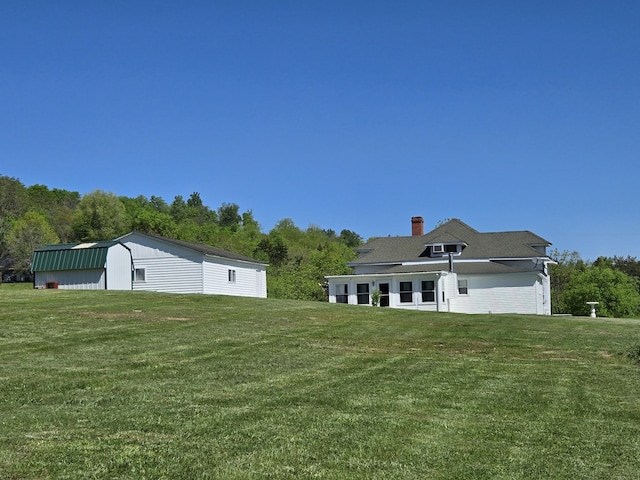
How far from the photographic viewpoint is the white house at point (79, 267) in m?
35.3

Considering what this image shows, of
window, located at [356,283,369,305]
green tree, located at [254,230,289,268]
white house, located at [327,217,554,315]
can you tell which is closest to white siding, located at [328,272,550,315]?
white house, located at [327,217,554,315]

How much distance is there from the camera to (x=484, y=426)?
27.3 ft

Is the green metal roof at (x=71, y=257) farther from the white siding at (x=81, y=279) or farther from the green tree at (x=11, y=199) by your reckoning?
the green tree at (x=11, y=199)

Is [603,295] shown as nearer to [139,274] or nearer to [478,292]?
[478,292]

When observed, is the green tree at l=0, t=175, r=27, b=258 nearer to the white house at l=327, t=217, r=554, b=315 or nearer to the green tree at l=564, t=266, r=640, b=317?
the white house at l=327, t=217, r=554, b=315

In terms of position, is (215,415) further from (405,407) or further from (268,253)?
(268,253)

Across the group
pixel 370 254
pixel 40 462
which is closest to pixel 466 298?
pixel 370 254

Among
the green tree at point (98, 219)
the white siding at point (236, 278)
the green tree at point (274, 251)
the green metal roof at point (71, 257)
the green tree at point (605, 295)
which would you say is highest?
the green tree at point (98, 219)

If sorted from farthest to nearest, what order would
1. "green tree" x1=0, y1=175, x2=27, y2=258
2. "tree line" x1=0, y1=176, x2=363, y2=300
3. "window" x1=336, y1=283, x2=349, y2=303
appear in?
"green tree" x1=0, y1=175, x2=27, y2=258 → "tree line" x1=0, y1=176, x2=363, y2=300 → "window" x1=336, y1=283, x2=349, y2=303

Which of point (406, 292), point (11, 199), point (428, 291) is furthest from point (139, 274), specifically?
point (11, 199)

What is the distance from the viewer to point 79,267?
35188mm

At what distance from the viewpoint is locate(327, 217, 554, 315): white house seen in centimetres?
4112

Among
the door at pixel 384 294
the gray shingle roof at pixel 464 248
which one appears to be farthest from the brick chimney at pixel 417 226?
the door at pixel 384 294

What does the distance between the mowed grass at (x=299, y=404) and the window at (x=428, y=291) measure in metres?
21.3
